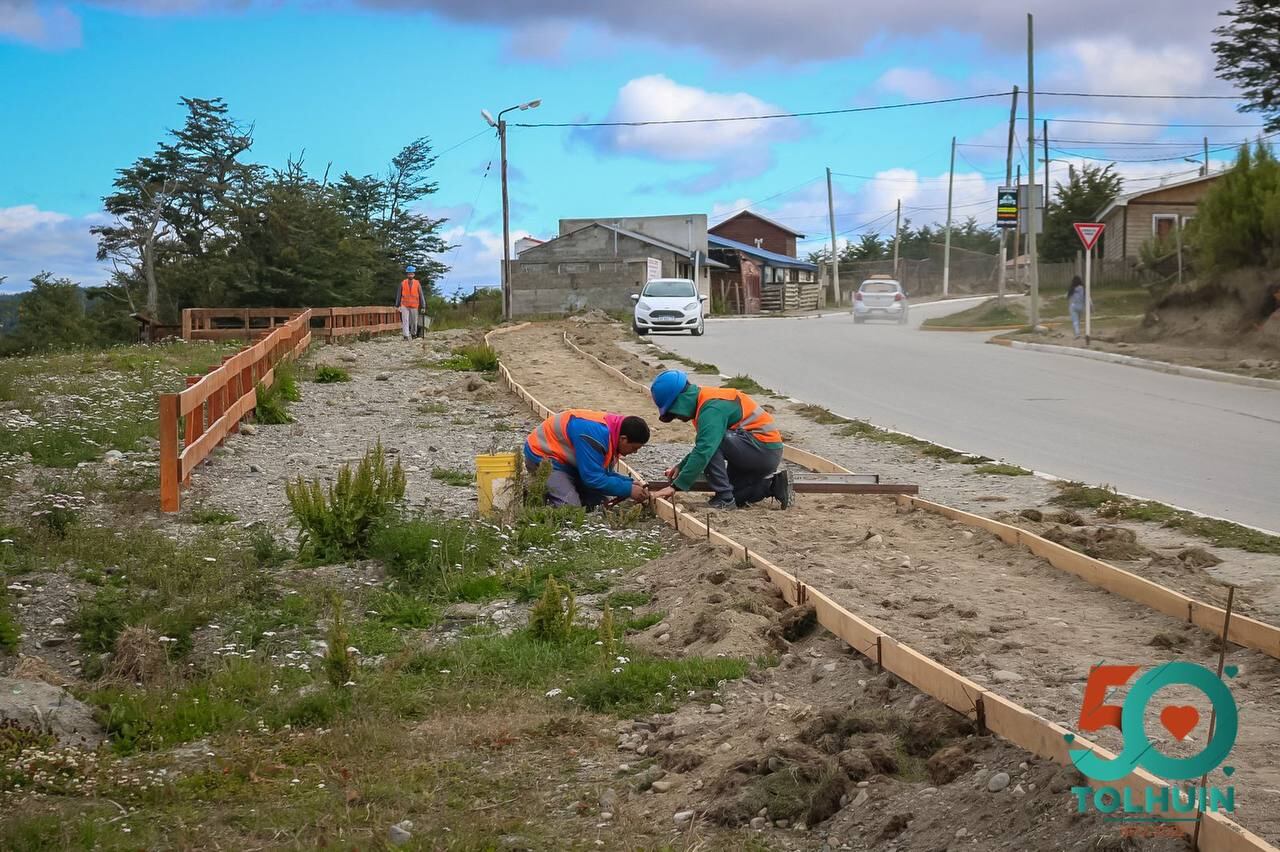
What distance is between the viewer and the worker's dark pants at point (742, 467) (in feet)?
33.2

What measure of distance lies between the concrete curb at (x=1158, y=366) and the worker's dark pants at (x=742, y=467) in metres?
13.8

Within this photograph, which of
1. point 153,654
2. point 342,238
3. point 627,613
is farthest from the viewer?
point 342,238

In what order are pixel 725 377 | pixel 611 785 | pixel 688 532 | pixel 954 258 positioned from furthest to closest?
1. pixel 954 258
2. pixel 725 377
3. pixel 688 532
4. pixel 611 785

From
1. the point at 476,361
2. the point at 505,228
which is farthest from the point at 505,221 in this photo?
the point at 476,361

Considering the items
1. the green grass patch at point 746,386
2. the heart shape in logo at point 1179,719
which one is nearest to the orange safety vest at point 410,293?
the green grass patch at point 746,386

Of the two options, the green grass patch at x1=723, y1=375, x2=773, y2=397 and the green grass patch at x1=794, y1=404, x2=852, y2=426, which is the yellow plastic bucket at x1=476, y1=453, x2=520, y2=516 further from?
the green grass patch at x1=723, y1=375, x2=773, y2=397

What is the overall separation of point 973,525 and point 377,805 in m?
5.81

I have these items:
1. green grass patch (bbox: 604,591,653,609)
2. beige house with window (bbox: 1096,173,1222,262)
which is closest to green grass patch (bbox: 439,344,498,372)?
green grass patch (bbox: 604,591,653,609)

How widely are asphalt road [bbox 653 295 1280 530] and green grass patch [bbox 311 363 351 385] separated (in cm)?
728

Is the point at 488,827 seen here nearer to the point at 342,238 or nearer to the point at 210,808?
the point at 210,808

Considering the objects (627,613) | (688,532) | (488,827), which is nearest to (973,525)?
(688,532)

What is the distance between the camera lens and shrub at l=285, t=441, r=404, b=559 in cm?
895

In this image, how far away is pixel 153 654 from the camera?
680cm

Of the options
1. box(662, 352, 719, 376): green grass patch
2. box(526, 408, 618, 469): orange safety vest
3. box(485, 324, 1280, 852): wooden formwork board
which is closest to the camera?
box(485, 324, 1280, 852): wooden formwork board
